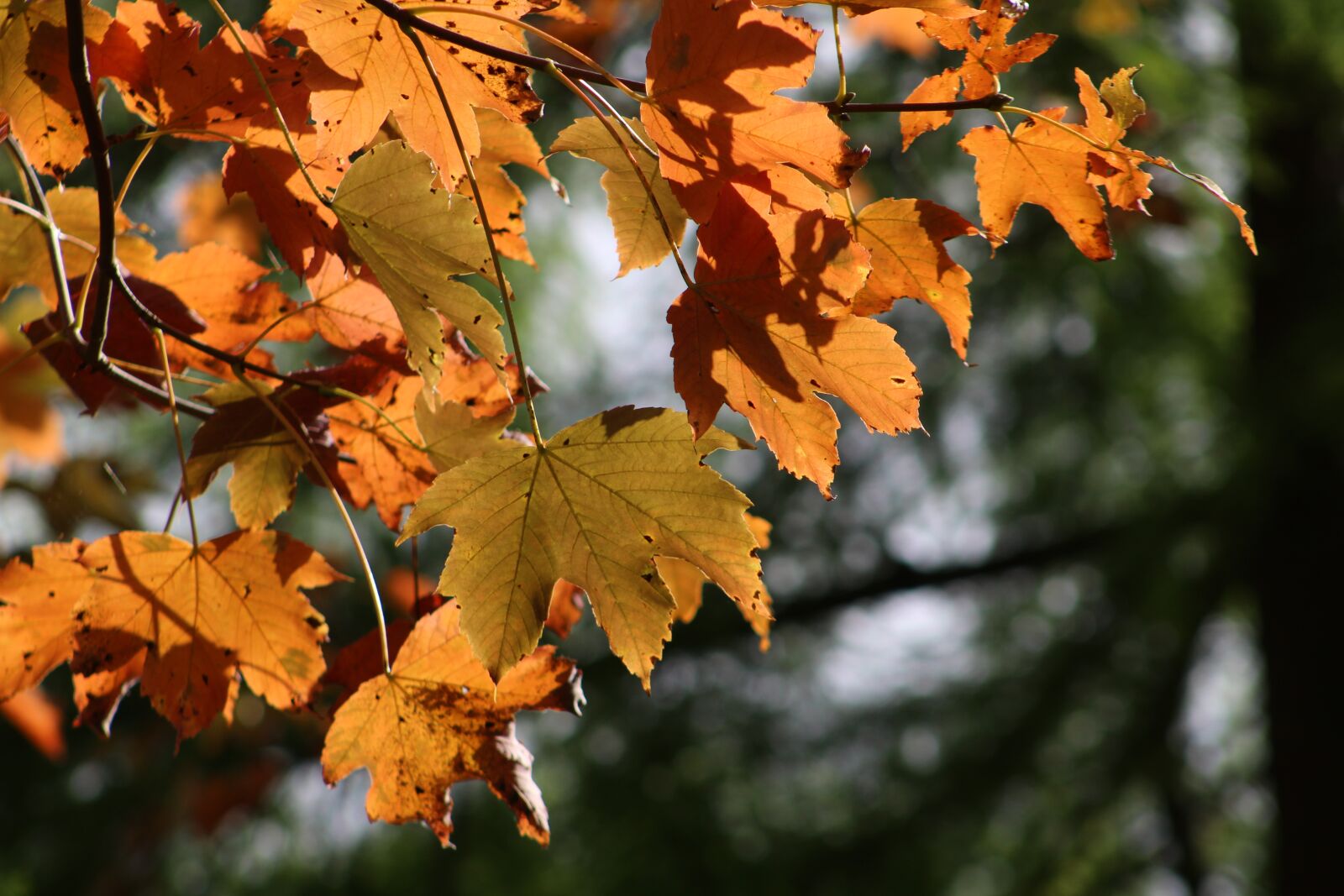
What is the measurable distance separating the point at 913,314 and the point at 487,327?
9.78 ft

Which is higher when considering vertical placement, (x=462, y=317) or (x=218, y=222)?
(x=462, y=317)

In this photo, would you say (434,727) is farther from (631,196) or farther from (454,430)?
(631,196)

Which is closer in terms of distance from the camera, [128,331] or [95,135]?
[95,135]

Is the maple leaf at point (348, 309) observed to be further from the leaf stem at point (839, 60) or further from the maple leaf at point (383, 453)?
the leaf stem at point (839, 60)

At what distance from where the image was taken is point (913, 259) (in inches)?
23.5

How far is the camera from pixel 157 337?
62cm

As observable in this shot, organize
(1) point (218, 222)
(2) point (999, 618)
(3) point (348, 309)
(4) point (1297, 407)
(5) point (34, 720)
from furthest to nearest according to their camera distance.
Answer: (2) point (999, 618) < (4) point (1297, 407) < (1) point (218, 222) < (5) point (34, 720) < (3) point (348, 309)

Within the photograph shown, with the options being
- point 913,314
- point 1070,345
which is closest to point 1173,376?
point 1070,345

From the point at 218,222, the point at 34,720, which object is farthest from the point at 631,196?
the point at 218,222

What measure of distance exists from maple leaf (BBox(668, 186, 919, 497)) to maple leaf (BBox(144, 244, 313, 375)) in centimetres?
33

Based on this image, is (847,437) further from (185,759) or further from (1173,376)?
(185,759)

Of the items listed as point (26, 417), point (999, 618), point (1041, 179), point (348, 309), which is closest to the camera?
point (1041, 179)

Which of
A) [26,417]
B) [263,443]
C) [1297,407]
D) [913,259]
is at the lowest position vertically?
[1297,407]

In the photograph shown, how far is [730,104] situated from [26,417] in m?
2.05
